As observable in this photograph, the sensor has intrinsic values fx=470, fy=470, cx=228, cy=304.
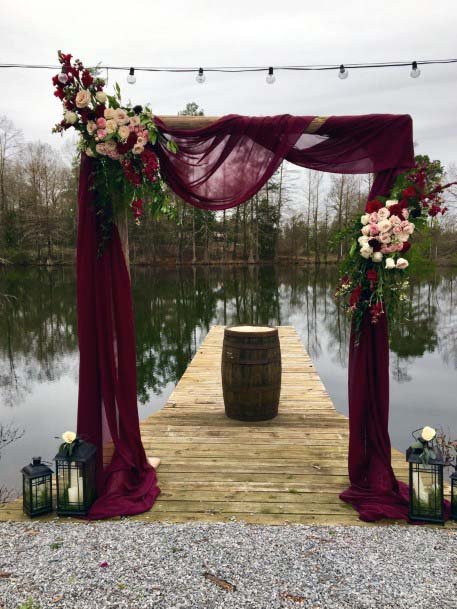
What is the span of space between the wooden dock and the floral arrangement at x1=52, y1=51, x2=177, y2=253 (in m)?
2.01

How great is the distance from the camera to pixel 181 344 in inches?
494

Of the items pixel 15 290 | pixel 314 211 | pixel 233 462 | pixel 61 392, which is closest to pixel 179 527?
pixel 233 462

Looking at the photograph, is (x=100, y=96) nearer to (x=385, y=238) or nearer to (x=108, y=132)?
(x=108, y=132)

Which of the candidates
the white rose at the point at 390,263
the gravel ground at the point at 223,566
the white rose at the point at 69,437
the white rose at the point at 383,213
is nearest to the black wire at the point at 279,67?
the white rose at the point at 383,213

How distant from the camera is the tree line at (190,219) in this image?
28641mm

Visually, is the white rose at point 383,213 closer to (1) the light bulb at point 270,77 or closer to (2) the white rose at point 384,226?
(2) the white rose at point 384,226

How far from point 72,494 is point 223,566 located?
3.93 feet

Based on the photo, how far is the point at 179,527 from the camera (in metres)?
2.84

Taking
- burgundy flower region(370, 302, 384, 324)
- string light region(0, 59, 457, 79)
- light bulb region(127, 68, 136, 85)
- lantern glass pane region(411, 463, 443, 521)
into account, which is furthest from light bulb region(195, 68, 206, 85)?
lantern glass pane region(411, 463, 443, 521)

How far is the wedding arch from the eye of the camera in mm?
3266

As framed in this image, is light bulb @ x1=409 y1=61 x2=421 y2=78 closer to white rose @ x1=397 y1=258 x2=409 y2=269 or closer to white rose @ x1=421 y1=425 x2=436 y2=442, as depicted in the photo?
white rose @ x1=397 y1=258 x2=409 y2=269

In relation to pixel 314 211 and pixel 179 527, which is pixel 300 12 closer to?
pixel 179 527

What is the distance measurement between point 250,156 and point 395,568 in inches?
108

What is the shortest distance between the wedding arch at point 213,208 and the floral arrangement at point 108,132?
0.6 inches
